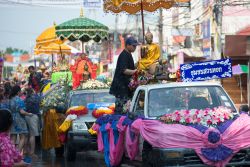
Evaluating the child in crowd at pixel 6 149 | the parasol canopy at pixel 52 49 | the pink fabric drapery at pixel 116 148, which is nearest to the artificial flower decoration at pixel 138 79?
the pink fabric drapery at pixel 116 148

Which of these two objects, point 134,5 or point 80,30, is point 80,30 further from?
point 134,5

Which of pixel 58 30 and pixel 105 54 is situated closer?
pixel 58 30

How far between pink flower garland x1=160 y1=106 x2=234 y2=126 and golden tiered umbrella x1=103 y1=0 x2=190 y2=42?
5.76 meters

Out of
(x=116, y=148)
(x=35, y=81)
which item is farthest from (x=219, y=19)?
(x=116, y=148)

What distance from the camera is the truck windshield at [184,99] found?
36.2 feet

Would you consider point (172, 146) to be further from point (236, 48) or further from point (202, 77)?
point (236, 48)

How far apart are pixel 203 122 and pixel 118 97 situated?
11.9ft

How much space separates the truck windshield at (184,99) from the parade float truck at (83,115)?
384 cm

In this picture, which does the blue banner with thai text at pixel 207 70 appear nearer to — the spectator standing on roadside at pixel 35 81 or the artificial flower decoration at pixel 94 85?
the artificial flower decoration at pixel 94 85

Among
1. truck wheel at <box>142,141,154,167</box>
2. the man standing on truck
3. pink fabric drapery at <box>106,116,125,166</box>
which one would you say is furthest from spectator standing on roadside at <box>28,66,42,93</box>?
truck wheel at <box>142,141,154,167</box>

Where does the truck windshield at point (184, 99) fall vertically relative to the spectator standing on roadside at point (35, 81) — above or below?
above

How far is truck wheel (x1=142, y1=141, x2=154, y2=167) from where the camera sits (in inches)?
395

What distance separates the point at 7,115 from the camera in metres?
6.91

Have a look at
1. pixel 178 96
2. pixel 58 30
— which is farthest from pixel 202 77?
pixel 58 30
